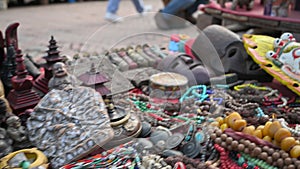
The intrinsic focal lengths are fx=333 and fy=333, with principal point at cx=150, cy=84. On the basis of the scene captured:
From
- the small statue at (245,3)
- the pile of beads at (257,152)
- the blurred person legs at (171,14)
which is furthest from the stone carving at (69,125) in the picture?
the blurred person legs at (171,14)

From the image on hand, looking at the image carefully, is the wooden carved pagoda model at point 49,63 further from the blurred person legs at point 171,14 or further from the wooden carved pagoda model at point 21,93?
the blurred person legs at point 171,14

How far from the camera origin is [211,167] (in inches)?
51.0

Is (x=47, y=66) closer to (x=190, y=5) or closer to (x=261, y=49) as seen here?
(x=261, y=49)

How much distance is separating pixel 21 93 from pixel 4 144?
369mm

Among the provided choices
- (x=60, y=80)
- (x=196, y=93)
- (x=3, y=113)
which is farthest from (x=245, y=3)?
(x=3, y=113)

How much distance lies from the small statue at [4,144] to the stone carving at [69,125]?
0.09m

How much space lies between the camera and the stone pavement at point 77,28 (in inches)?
139

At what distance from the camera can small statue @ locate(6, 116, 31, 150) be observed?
1.30m

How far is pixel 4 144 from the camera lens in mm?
1276

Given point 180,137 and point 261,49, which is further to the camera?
point 261,49

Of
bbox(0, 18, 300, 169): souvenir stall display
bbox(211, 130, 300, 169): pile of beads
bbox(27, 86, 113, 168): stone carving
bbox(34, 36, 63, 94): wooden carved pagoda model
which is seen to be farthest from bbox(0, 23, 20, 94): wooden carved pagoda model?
bbox(211, 130, 300, 169): pile of beads

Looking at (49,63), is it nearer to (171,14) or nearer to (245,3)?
(245,3)

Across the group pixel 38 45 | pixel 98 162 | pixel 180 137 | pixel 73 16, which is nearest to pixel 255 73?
pixel 180 137

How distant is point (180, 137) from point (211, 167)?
0.20 m
